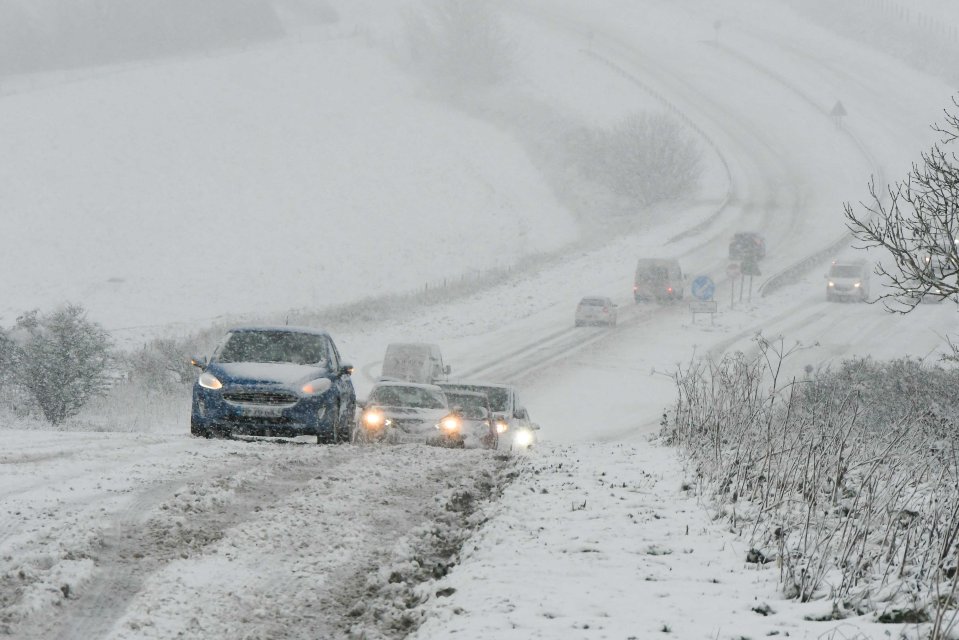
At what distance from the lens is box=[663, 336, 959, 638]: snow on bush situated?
639cm

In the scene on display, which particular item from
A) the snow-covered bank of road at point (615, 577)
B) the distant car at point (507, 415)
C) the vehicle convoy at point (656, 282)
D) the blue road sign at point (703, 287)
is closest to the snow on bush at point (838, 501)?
the snow-covered bank of road at point (615, 577)

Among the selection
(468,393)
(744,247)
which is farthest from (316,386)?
(744,247)

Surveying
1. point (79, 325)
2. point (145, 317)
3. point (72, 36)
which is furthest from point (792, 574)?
point (72, 36)

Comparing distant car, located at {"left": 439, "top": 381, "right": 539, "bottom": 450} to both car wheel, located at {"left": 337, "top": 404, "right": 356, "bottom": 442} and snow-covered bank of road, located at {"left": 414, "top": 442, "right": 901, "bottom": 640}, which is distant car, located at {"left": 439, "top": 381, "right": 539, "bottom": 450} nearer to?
car wheel, located at {"left": 337, "top": 404, "right": 356, "bottom": 442}

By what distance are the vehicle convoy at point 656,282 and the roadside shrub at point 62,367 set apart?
27.5 m

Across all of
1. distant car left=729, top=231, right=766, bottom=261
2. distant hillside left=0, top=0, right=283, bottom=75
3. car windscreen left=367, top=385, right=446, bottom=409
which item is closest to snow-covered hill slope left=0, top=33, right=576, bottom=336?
distant hillside left=0, top=0, right=283, bottom=75

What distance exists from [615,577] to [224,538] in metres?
2.99

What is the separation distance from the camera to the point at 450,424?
16734 mm

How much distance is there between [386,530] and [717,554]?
106 inches

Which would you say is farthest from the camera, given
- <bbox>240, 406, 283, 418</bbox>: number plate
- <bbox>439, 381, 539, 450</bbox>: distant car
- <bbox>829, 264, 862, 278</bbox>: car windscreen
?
<bbox>829, 264, 862, 278</bbox>: car windscreen

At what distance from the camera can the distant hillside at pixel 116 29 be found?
8550cm

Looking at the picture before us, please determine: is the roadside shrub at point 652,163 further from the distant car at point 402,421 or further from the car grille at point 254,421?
the car grille at point 254,421

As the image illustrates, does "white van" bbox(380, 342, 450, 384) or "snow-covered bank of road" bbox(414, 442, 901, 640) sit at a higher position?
"white van" bbox(380, 342, 450, 384)

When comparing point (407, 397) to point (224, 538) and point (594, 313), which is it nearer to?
point (224, 538)
